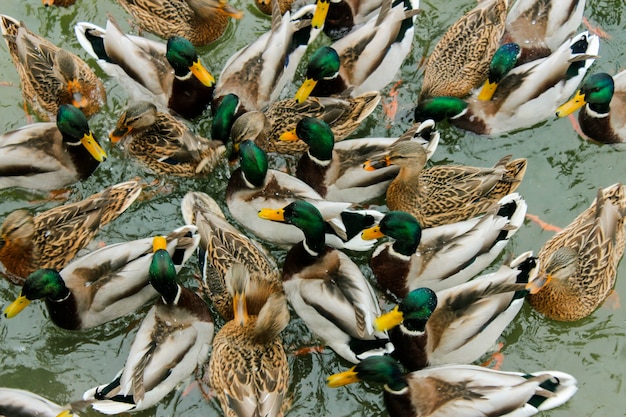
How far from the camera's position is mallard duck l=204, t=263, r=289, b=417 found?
4863 mm

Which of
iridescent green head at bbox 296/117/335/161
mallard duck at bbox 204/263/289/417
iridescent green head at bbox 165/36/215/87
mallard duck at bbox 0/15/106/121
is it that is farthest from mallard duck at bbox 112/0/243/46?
mallard duck at bbox 204/263/289/417

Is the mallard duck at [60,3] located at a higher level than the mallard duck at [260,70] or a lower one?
lower

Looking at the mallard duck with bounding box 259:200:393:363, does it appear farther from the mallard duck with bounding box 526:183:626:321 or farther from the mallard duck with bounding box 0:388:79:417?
the mallard duck with bounding box 0:388:79:417

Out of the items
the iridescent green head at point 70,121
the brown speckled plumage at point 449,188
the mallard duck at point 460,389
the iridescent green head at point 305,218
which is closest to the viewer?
the mallard duck at point 460,389

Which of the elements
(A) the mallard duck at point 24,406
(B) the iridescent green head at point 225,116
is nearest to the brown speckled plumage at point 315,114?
(B) the iridescent green head at point 225,116

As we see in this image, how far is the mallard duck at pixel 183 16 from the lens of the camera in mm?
6547

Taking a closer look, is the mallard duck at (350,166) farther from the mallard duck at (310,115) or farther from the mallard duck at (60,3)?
the mallard duck at (60,3)

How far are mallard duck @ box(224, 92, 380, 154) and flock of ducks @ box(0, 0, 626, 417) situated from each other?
0.02m

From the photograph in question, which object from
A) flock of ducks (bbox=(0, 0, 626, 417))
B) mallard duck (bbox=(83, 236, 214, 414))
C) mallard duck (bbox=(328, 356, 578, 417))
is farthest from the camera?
flock of ducks (bbox=(0, 0, 626, 417))

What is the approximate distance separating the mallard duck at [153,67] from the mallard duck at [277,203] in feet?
2.90

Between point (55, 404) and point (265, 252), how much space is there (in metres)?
1.86

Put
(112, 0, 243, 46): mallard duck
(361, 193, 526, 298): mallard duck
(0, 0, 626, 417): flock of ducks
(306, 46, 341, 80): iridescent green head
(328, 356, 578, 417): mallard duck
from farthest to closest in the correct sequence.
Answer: (112, 0, 243, 46): mallard duck
(306, 46, 341, 80): iridescent green head
(361, 193, 526, 298): mallard duck
(0, 0, 626, 417): flock of ducks
(328, 356, 578, 417): mallard duck

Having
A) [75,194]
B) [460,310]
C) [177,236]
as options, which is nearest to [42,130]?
[75,194]

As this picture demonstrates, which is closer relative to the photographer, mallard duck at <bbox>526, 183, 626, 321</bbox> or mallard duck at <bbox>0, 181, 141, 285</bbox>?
mallard duck at <bbox>0, 181, 141, 285</bbox>
